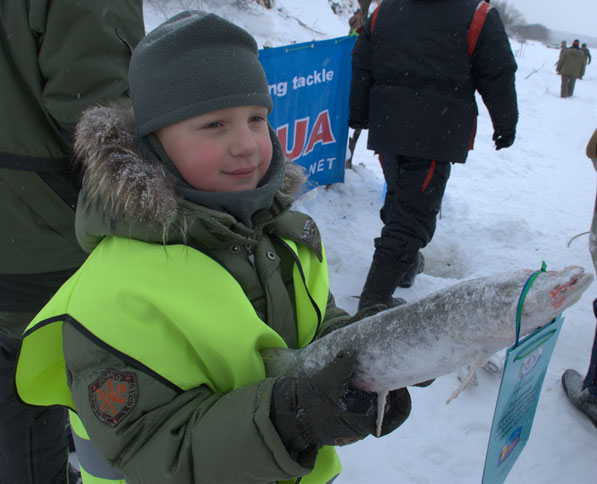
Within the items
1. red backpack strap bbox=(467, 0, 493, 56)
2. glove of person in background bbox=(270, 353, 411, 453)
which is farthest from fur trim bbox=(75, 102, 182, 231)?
red backpack strap bbox=(467, 0, 493, 56)

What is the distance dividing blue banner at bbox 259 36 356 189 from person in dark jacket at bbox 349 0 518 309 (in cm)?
109

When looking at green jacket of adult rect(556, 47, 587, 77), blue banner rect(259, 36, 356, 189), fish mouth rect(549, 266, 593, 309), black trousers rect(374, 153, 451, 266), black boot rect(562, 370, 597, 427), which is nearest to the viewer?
fish mouth rect(549, 266, 593, 309)

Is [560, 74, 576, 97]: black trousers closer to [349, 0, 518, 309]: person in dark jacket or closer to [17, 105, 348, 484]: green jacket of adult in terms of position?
[349, 0, 518, 309]: person in dark jacket

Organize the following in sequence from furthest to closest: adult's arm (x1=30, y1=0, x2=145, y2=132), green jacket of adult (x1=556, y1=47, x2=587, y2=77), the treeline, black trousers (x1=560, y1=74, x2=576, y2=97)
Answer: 1. the treeline
2. black trousers (x1=560, y1=74, x2=576, y2=97)
3. green jacket of adult (x1=556, y1=47, x2=587, y2=77)
4. adult's arm (x1=30, y1=0, x2=145, y2=132)

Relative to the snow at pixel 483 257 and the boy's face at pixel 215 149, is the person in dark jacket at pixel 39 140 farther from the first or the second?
the snow at pixel 483 257

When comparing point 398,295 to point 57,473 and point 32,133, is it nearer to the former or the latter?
point 57,473

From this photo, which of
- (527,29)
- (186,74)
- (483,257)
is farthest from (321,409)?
(527,29)

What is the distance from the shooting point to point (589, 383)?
226 centimetres

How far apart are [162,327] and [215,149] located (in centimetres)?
48

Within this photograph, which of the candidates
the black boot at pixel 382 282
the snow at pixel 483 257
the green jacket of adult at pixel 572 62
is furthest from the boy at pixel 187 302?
the green jacket of adult at pixel 572 62

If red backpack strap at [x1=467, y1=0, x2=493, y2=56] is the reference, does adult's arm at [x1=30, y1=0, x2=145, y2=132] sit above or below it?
below

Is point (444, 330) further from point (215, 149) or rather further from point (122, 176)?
point (122, 176)

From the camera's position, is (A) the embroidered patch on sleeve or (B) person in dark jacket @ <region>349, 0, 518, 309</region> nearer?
(A) the embroidered patch on sleeve

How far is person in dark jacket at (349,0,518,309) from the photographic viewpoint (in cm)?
275
